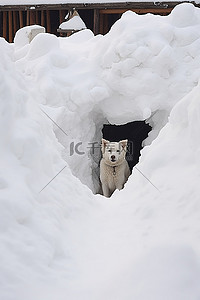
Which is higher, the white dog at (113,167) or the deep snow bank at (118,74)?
the deep snow bank at (118,74)

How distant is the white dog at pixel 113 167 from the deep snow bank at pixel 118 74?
57 centimetres

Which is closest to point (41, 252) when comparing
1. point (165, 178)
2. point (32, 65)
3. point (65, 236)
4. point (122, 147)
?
point (65, 236)

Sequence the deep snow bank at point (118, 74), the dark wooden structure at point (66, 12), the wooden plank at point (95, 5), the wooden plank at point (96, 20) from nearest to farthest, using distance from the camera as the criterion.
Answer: the deep snow bank at point (118, 74) < the wooden plank at point (95, 5) < the dark wooden structure at point (66, 12) < the wooden plank at point (96, 20)

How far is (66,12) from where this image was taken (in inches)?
501

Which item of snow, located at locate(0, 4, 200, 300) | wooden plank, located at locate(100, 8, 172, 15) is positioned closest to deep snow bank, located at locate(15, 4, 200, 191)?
wooden plank, located at locate(100, 8, 172, 15)

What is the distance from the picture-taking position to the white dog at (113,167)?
26.2 feet

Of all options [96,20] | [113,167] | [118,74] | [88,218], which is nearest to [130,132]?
[118,74]

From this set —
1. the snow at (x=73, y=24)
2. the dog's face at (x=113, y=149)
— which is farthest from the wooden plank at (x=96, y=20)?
the dog's face at (x=113, y=149)

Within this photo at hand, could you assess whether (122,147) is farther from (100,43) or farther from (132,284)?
(132,284)

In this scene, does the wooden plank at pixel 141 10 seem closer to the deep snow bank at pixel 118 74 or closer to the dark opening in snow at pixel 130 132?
the deep snow bank at pixel 118 74

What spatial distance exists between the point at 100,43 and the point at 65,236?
267 inches

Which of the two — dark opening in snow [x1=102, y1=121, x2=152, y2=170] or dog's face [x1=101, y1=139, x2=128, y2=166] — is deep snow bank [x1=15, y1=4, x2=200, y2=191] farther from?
dark opening in snow [x1=102, y1=121, x2=152, y2=170]

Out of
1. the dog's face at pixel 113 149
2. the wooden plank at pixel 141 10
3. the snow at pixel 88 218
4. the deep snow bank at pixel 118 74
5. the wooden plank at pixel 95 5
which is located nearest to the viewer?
the snow at pixel 88 218

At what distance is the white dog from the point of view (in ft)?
26.2
